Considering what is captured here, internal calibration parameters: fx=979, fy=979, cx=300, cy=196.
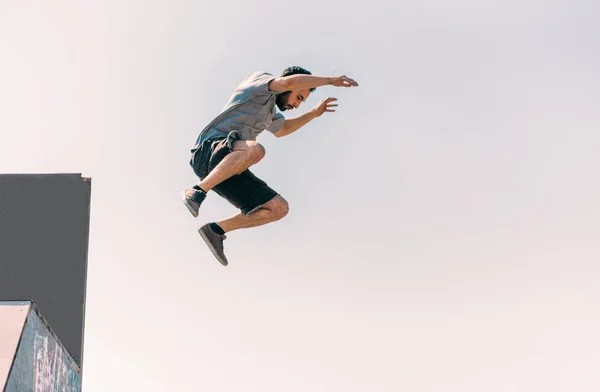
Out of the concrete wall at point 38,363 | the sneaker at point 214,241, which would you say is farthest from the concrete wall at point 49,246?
the sneaker at point 214,241

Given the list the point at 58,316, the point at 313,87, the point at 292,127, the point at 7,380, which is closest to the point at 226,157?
the point at 313,87

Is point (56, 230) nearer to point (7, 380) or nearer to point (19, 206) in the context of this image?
point (19, 206)

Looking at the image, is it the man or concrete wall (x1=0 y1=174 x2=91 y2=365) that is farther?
concrete wall (x1=0 y1=174 x2=91 y2=365)

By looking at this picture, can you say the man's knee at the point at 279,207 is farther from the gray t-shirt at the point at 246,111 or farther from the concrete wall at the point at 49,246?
the concrete wall at the point at 49,246

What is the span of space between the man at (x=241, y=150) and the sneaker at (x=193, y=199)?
0.01 metres

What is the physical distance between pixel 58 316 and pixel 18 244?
44.7 inches

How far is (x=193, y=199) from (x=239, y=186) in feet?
2.01

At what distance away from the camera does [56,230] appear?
42.8 ft

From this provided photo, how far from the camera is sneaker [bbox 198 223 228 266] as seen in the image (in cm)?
914

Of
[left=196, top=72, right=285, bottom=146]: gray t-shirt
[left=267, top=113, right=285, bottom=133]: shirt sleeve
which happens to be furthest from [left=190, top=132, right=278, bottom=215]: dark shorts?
[left=267, top=113, right=285, bottom=133]: shirt sleeve

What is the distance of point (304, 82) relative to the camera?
28.1ft

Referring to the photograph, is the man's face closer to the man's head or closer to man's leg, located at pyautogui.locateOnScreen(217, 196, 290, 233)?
the man's head

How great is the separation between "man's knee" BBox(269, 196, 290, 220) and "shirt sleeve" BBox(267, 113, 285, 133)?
3.34ft

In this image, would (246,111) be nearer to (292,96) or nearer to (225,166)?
(292,96)
